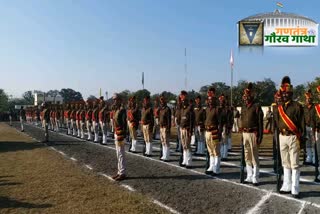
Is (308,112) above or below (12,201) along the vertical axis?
above

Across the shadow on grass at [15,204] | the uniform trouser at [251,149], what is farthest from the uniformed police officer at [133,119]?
the shadow on grass at [15,204]

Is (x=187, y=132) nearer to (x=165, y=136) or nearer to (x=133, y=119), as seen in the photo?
(x=165, y=136)

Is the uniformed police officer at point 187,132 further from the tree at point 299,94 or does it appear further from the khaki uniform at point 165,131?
the tree at point 299,94

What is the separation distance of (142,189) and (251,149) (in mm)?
2935

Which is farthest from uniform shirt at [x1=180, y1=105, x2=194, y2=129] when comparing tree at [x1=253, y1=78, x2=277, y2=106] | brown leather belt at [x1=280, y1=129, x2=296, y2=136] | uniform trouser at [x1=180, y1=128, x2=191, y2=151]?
tree at [x1=253, y1=78, x2=277, y2=106]

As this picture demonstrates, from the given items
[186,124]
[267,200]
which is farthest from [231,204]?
[186,124]

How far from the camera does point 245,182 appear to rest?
34.5ft

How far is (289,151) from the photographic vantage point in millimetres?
9188

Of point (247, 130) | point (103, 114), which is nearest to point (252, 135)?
point (247, 130)

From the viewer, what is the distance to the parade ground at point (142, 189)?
324 inches

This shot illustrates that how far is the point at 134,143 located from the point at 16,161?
533 cm

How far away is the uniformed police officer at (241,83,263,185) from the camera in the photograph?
33.9 ft

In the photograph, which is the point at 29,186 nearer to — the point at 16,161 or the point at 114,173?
the point at 114,173

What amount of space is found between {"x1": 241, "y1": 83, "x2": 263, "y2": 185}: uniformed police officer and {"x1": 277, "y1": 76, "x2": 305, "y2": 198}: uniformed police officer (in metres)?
0.96
